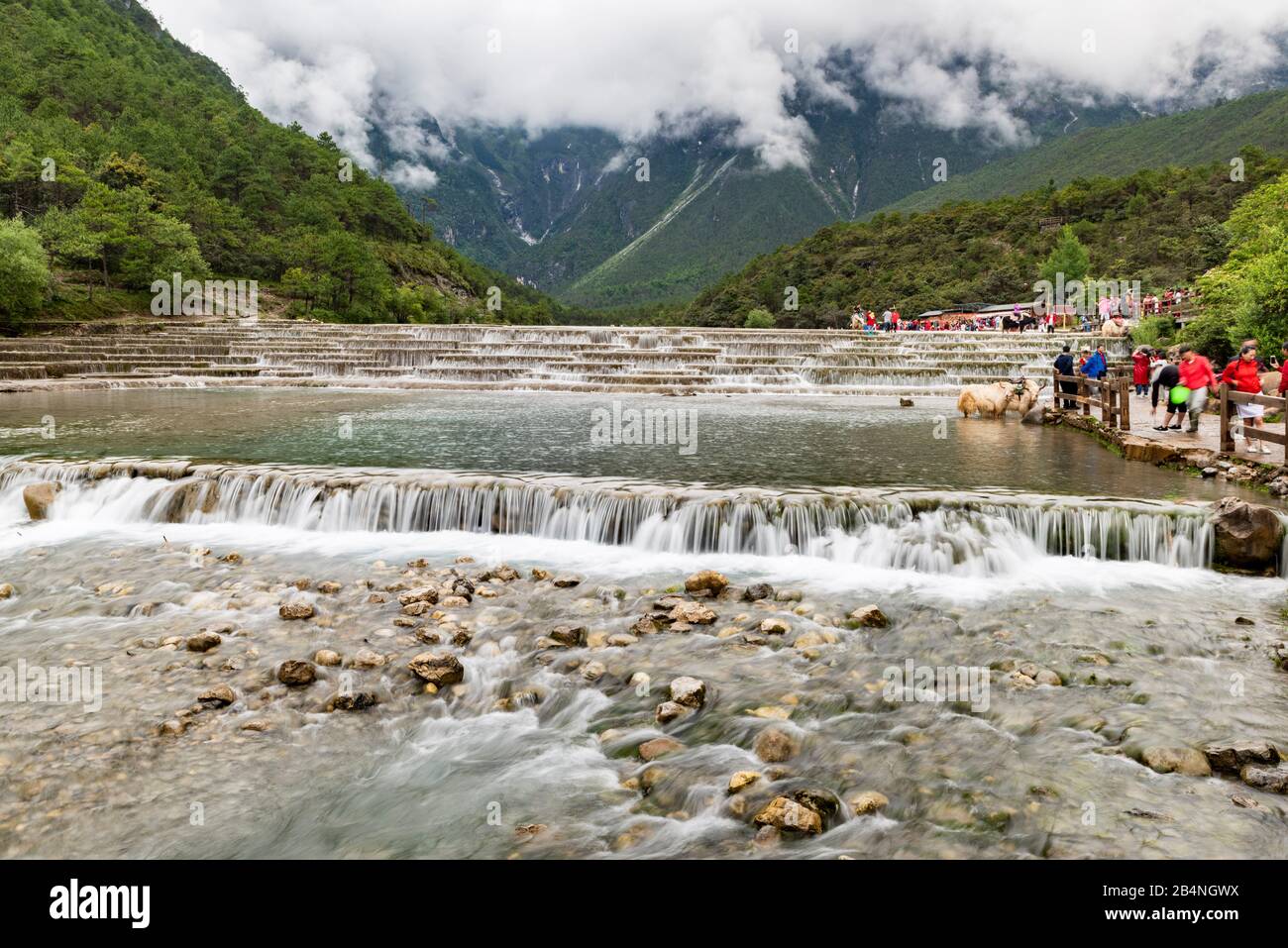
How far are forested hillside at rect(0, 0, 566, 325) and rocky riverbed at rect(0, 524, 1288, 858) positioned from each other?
1807 inches

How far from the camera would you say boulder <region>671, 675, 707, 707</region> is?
5.86m

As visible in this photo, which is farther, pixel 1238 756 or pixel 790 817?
pixel 1238 756

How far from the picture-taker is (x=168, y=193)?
250ft

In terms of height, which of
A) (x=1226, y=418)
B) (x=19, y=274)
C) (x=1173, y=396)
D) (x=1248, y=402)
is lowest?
(x=1226, y=418)

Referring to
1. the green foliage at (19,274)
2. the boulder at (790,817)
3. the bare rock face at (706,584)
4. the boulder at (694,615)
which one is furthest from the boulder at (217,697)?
the green foliage at (19,274)

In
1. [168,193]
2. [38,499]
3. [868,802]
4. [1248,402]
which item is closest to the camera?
[868,802]

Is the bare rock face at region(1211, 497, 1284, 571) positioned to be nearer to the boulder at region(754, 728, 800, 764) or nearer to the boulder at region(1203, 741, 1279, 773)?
the boulder at region(1203, 741, 1279, 773)

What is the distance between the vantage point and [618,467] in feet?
44.5

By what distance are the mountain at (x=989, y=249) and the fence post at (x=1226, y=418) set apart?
77.8 metres

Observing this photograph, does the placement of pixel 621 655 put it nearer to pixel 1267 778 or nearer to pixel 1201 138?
pixel 1267 778

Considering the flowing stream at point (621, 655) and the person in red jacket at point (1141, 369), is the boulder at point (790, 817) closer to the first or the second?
the flowing stream at point (621, 655)

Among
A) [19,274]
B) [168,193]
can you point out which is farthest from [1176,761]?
[168,193]

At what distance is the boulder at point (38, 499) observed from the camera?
39.2 feet

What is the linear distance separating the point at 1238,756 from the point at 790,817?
10.2ft
